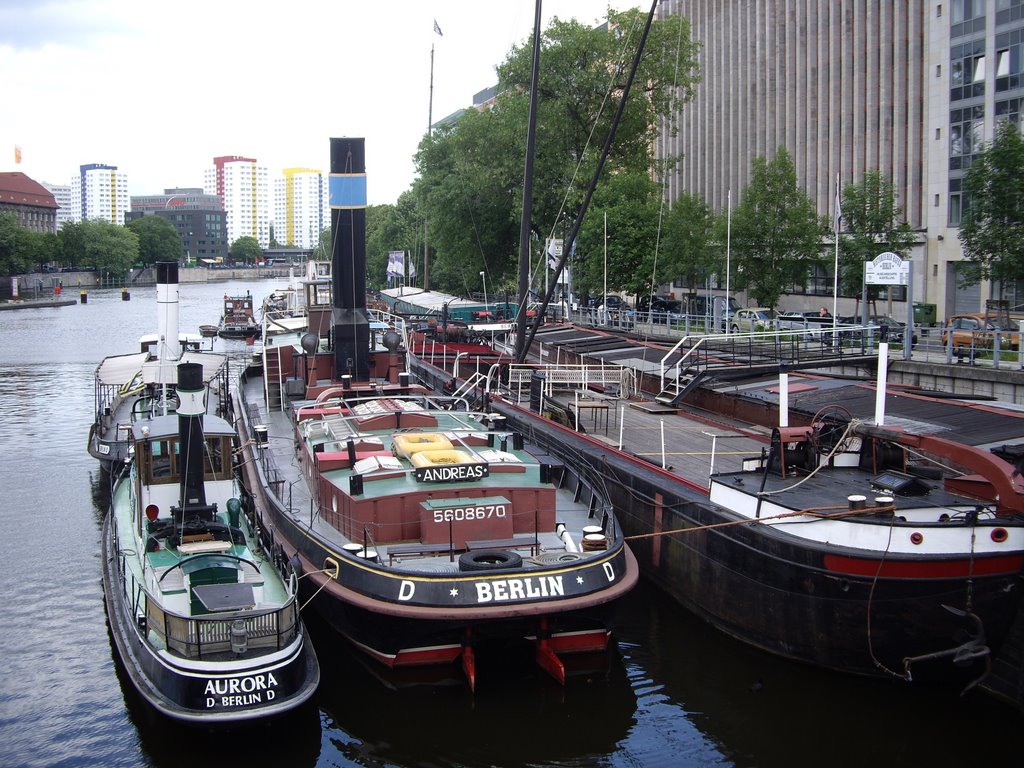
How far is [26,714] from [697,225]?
140ft

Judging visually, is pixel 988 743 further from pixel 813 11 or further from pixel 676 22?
pixel 813 11

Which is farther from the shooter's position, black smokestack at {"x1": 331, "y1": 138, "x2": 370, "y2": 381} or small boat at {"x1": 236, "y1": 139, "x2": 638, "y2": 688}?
black smokestack at {"x1": 331, "y1": 138, "x2": 370, "y2": 381}

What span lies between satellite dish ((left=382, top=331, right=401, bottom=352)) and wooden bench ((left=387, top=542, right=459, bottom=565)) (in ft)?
42.7

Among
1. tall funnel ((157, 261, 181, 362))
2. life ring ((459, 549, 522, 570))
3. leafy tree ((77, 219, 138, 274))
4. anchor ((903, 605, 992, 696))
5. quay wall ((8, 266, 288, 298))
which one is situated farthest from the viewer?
leafy tree ((77, 219, 138, 274))

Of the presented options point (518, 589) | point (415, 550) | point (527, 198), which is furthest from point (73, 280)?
point (518, 589)

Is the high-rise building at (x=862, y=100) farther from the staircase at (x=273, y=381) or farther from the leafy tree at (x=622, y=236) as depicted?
the staircase at (x=273, y=381)

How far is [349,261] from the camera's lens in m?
28.1

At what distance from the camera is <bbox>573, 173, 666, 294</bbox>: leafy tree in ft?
169

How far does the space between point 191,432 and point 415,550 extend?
4.91 metres

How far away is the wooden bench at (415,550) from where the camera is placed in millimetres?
15773

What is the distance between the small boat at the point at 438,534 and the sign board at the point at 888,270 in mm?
13993

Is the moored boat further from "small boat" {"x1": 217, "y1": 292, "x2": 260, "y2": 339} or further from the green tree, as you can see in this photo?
the green tree

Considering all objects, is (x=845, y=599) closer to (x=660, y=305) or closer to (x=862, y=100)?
(x=660, y=305)

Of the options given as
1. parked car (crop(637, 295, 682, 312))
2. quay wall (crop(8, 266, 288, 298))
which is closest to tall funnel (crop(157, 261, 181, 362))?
parked car (crop(637, 295, 682, 312))
